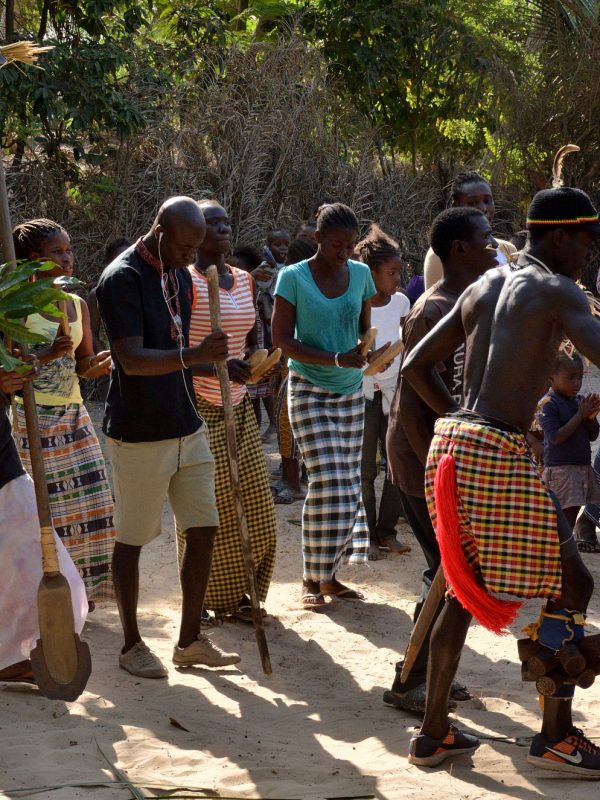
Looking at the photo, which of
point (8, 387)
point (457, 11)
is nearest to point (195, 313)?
point (8, 387)

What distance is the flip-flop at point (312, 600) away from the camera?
5570mm

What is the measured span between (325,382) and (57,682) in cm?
227

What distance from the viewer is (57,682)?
3.85 metres

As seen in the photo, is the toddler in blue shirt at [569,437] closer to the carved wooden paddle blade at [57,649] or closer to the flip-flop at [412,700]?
the flip-flop at [412,700]

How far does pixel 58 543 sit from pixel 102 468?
45.3 inches

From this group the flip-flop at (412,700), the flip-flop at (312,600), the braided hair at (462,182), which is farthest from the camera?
the braided hair at (462,182)

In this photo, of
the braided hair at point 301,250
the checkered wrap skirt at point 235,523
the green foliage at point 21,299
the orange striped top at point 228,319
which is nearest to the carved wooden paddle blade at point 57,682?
the green foliage at point 21,299

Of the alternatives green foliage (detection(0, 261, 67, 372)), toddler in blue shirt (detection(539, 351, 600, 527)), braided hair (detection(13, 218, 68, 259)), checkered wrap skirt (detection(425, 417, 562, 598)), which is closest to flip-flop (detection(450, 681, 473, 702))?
checkered wrap skirt (detection(425, 417, 562, 598))

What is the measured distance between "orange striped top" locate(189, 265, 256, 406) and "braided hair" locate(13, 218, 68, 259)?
27.5 inches

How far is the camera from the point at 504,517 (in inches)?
135

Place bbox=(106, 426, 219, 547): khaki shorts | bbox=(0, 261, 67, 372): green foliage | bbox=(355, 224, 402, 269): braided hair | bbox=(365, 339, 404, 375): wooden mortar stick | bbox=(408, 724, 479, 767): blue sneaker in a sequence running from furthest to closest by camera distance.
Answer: bbox=(355, 224, 402, 269): braided hair → bbox=(365, 339, 404, 375): wooden mortar stick → bbox=(106, 426, 219, 547): khaki shorts → bbox=(408, 724, 479, 767): blue sneaker → bbox=(0, 261, 67, 372): green foliage

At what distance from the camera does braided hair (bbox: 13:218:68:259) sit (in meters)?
5.14

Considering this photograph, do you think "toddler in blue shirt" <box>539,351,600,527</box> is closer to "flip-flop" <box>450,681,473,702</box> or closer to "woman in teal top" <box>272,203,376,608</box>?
"woman in teal top" <box>272,203,376,608</box>

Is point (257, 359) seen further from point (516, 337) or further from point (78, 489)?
point (516, 337)
